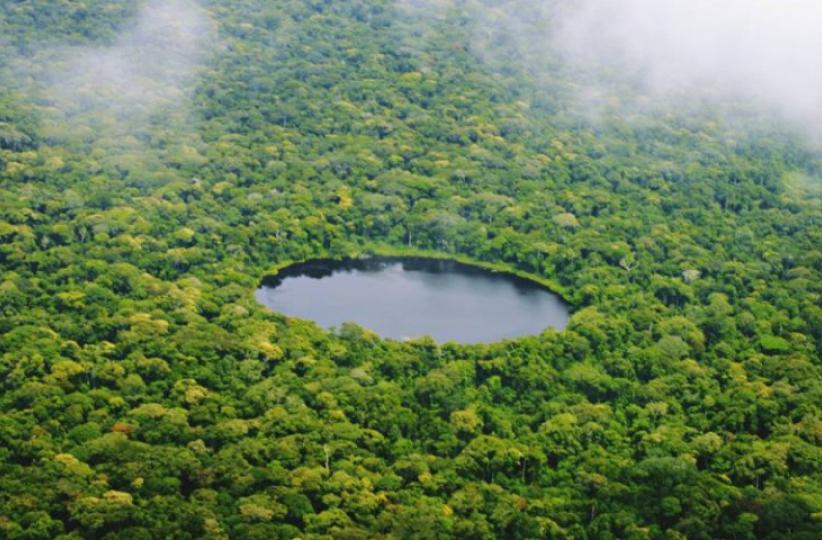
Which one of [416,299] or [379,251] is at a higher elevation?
[379,251]

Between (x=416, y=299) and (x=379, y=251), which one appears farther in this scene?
(x=379, y=251)

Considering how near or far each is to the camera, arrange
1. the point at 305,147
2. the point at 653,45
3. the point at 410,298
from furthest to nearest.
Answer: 1. the point at 653,45
2. the point at 305,147
3. the point at 410,298

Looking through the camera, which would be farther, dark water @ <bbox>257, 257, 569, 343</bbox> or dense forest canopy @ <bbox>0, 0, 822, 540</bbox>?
dark water @ <bbox>257, 257, 569, 343</bbox>

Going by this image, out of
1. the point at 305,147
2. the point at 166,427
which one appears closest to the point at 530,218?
the point at 305,147

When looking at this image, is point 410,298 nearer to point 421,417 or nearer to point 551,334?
point 551,334
